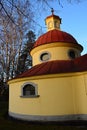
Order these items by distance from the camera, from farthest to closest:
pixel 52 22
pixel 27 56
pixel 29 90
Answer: pixel 27 56, pixel 52 22, pixel 29 90

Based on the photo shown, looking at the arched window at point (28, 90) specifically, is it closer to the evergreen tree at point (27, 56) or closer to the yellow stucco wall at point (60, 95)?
the yellow stucco wall at point (60, 95)

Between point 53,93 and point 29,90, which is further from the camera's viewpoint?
point 29,90

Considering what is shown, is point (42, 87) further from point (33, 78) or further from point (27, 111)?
point (27, 111)

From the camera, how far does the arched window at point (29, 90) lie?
12141 mm

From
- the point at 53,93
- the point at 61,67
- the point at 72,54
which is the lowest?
the point at 53,93

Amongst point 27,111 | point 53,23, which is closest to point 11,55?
point 53,23

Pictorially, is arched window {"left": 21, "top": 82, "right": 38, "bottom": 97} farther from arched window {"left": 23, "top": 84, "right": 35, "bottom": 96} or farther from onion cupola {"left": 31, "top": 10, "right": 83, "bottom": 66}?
onion cupola {"left": 31, "top": 10, "right": 83, "bottom": 66}

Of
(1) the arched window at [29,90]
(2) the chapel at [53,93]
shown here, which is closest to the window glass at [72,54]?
(2) the chapel at [53,93]

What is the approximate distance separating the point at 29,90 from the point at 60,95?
86.5 inches

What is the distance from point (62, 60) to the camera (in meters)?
14.2

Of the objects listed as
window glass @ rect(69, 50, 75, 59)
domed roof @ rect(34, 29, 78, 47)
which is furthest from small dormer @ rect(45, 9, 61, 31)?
window glass @ rect(69, 50, 75, 59)

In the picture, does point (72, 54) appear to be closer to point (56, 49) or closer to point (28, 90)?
point (56, 49)

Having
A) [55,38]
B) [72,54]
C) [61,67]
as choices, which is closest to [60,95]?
[61,67]

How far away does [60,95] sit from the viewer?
11.5m
